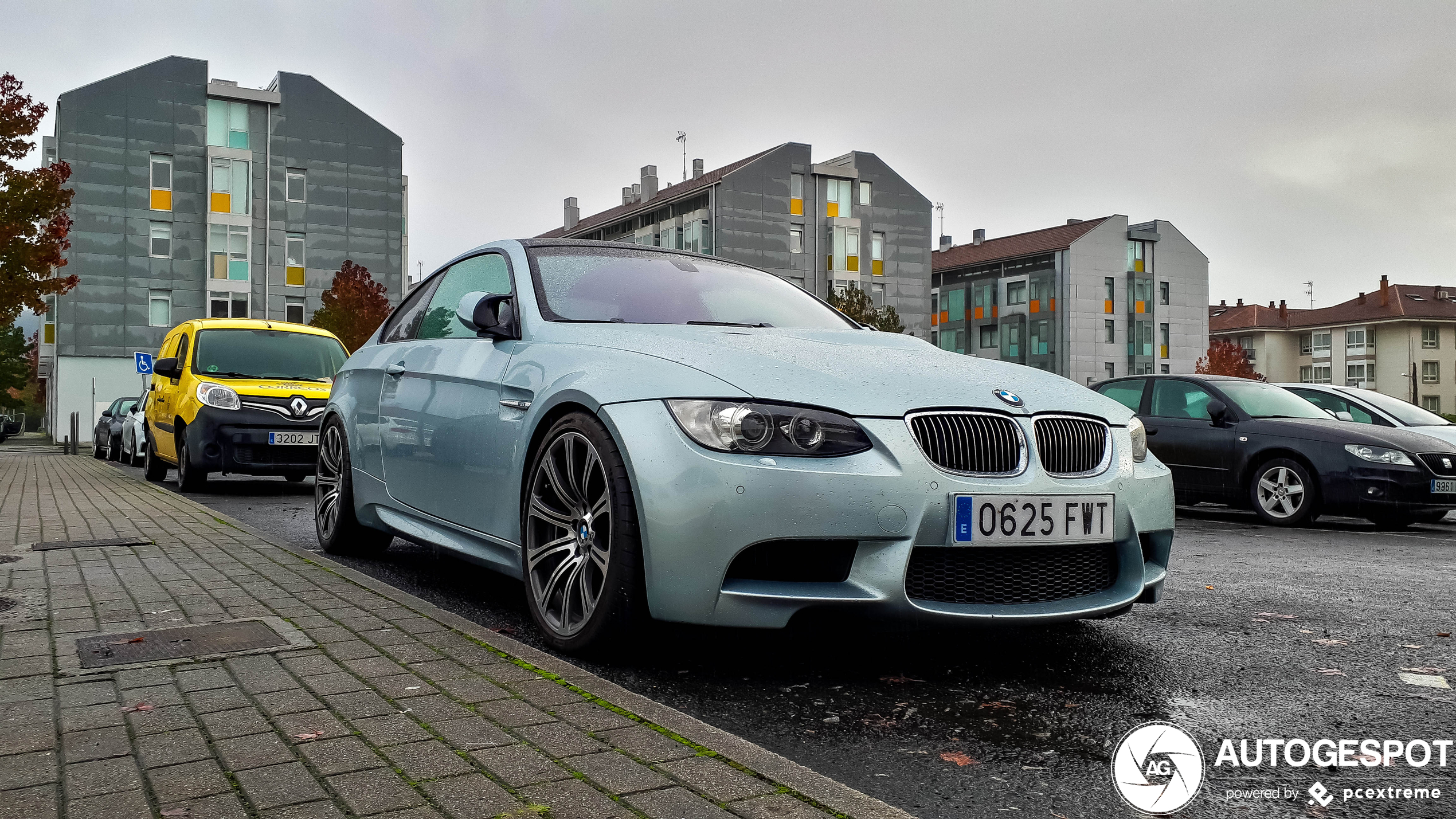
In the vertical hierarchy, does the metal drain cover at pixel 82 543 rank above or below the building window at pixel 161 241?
below

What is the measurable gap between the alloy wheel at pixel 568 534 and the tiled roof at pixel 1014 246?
59.6 m

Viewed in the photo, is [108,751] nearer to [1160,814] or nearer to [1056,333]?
[1160,814]

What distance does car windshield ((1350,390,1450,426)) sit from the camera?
1082cm

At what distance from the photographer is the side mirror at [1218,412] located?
1041cm

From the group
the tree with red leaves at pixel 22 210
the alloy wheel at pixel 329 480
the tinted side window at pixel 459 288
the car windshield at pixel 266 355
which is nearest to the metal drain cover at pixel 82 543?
the alloy wheel at pixel 329 480

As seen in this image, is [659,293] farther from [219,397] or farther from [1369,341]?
[1369,341]

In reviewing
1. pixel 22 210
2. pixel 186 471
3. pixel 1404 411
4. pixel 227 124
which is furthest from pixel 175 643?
pixel 227 124

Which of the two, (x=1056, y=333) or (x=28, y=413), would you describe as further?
(x=28, y=413)

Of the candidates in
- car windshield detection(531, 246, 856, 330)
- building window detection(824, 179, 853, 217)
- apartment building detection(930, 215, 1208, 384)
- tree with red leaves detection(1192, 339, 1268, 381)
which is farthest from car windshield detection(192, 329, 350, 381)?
tree with red leaves detection(1192, 339, 1268, 381)

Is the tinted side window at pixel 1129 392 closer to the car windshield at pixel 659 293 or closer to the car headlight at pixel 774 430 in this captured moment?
the car windshield at pixel 659 293

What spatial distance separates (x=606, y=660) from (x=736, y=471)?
2.80 feet

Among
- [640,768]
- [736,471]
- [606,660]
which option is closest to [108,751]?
[640,768]

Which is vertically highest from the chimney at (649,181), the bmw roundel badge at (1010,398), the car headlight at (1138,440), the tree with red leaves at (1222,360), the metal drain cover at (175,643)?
the chimney at (649,181)

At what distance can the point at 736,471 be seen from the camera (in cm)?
329
